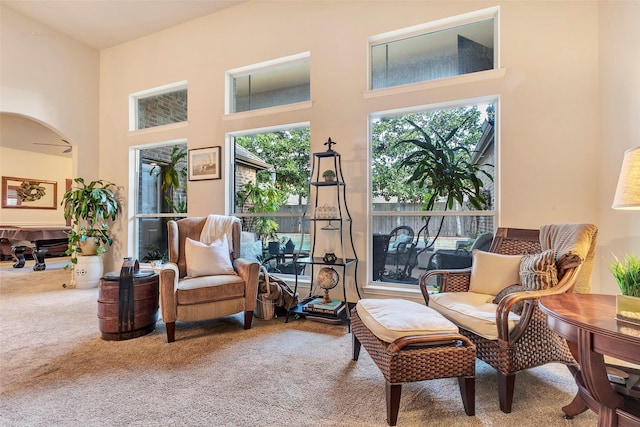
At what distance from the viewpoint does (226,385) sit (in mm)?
1890

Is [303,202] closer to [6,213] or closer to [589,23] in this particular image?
[589,23]

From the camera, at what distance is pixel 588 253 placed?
190cm

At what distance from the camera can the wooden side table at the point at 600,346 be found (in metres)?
1.06

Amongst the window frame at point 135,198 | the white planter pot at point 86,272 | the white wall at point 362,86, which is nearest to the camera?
the white wall at point 362,86

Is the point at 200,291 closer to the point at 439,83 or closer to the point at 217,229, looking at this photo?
the point at 217,229

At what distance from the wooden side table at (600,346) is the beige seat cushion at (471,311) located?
0.42 m

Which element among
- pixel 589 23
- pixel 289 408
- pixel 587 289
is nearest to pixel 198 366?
pixel 289 408

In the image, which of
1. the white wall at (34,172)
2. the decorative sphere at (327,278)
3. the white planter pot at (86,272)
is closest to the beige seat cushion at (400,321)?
the decorative sphere at (327,278)

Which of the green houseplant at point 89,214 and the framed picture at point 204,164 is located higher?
the framed picture at point 204,164

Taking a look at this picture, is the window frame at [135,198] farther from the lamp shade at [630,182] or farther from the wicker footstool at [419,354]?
the lamp shade at [630,182]

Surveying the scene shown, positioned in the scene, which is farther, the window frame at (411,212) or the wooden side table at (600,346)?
the window frame at (411,212)

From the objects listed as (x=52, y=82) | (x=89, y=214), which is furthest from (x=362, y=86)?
(x=52, y=82)

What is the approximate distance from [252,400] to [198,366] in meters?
0.61

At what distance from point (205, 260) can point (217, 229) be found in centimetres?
47
